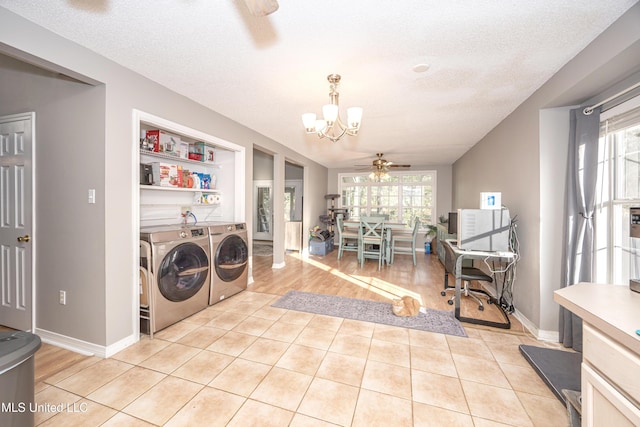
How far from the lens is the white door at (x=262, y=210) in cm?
748

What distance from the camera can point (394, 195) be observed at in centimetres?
704

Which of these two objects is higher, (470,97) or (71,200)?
(470,97)

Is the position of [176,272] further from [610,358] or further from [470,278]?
[470,278]

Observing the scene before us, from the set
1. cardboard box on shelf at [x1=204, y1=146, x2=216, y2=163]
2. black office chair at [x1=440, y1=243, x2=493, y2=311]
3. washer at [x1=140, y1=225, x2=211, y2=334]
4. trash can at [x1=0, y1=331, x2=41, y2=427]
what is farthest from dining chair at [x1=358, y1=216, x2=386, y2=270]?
trash can at [x1=0, y1=331, x2=41, y2=427]

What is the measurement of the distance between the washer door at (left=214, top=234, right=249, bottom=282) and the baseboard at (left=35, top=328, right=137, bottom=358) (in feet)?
3.34

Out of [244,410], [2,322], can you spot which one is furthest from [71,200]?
[244,410]

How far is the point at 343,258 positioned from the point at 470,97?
4.01 m

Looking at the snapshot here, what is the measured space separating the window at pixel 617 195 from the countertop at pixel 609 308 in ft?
3.57

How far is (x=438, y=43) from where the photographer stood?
170 cm

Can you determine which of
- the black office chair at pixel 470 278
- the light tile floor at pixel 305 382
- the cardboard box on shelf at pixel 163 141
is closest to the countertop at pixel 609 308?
the light tile floor at pixel 305 382

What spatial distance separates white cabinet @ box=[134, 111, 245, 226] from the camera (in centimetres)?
266

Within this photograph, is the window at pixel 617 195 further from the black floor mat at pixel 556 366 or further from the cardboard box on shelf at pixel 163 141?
the cardboard box on shelf at pixel 163 141

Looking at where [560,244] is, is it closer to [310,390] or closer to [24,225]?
[310,390]

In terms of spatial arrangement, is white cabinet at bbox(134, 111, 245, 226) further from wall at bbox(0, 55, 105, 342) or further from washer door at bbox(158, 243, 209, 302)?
washer door at bbox(158, 243, 209, 302)
